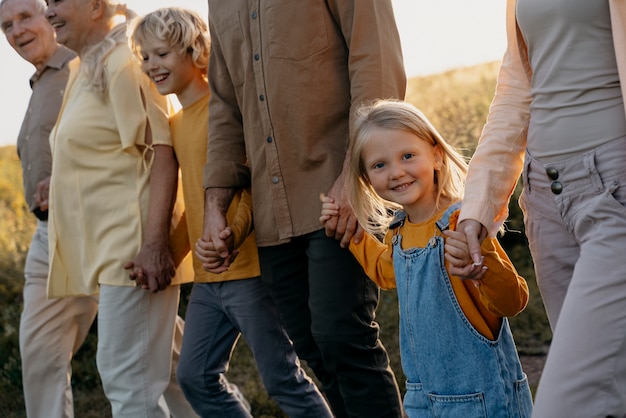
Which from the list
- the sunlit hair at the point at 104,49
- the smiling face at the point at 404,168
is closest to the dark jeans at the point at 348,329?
the smiling face at the point at 404,168

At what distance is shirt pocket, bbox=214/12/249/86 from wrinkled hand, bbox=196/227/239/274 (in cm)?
55

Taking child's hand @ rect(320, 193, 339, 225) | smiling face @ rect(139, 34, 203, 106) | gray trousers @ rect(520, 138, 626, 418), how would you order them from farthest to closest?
smiling face @ rect(139, 34, 203, 106) → child's hand @ rect(320, 193, 339, 225) → gray trousers @ rect(520, 138, 626, 418)

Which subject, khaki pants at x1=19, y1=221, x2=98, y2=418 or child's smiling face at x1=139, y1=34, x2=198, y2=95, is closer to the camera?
child's smiling face at x1=139, y1=34, x2=198, y2=95

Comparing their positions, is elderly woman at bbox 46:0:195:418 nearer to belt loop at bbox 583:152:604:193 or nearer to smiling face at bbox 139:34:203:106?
smiling face at bbox 139:34:203:106

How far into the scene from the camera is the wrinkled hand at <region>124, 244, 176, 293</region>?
13.5ft

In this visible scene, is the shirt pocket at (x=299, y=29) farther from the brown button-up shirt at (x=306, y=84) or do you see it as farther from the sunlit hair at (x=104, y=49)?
the sunlit hair at (x=104, y=49)

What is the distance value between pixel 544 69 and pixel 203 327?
1.92 meters

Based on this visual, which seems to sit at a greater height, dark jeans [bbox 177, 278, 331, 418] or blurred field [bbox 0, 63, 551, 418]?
dark jeans [bbox 177, 278, 331, 418]

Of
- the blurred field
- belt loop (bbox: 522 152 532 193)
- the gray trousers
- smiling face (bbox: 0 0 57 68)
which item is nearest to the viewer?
the gray trousers

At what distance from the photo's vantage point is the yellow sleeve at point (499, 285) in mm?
2867

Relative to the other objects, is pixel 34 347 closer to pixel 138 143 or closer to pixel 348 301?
pixel 138 143

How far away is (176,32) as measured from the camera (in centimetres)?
414

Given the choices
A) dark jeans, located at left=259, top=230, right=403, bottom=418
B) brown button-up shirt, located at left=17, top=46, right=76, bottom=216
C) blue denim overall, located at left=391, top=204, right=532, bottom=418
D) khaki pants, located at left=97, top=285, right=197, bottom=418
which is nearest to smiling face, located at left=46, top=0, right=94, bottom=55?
brown button-up shirt, located at left=17, top=46, right=76, bottom=216

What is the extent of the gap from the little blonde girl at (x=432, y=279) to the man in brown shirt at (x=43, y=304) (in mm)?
2027
